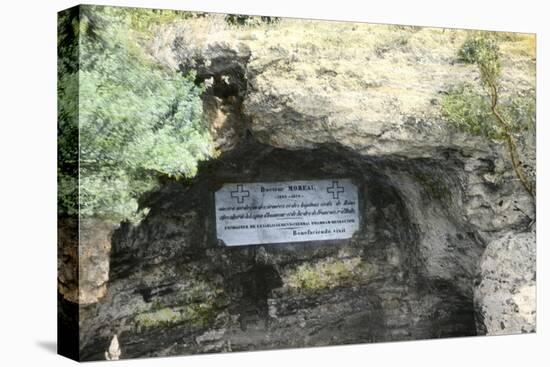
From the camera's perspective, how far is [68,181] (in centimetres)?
780

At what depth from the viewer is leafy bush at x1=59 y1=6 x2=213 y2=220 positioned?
7.65 meters

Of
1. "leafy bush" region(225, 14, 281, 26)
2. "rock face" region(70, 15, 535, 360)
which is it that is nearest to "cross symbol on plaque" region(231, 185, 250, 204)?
"rock face" region(70, 15, 535, 360)

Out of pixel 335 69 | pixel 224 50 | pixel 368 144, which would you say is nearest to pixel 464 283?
pixel 368 144

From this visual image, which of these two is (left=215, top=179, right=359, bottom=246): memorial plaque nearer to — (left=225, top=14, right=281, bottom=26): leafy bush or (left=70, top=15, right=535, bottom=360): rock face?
(left=70, top=15, right=535, bottom=360): rock face

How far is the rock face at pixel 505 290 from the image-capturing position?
29.2ft

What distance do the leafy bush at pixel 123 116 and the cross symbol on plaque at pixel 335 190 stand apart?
1.38m

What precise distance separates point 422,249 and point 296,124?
1.65 m

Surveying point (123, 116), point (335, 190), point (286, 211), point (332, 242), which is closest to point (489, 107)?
point (335, 190)

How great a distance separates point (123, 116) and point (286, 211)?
1.75m

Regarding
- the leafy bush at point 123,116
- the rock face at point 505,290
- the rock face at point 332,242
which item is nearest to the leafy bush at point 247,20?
the rock face at point 332,242

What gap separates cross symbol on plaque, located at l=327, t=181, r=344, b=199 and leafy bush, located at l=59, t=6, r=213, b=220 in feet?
4.52

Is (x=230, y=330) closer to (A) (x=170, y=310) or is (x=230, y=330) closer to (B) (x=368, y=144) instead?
(A) (x=170, y=310)

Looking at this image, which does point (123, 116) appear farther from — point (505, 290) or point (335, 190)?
point (505, 290)

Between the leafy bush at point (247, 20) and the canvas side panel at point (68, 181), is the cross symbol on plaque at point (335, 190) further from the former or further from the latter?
the canvas side panel at point (68, 181)
